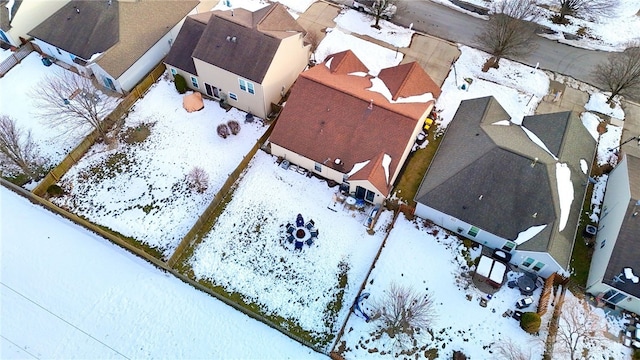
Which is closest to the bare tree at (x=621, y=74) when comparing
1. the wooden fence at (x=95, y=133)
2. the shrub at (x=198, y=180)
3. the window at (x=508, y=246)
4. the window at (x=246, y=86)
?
the window at (x=508, y=246)

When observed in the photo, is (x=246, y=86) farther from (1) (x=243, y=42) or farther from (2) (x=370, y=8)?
(2) (x=370, y=8)

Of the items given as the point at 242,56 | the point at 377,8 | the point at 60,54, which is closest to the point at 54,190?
the point at 60,54

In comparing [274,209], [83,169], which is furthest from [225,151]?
[83,169]

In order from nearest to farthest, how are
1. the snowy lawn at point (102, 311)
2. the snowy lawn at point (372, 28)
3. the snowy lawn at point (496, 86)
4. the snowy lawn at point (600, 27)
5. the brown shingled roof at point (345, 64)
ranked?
the snowy lawn at point (102, 311), the brown shingled roof at point (345, 64), the snowy lawn at point (496, 86), the snowy lawn at point (372, 28), the snowy lawn at point (600, 27)

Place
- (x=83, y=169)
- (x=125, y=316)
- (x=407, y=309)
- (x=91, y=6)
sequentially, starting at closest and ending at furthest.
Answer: (x=407, y=309)
(x=125, y=316)
(x=83, y=169)
(x=91, y=6)

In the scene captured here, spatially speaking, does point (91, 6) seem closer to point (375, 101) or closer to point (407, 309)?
point (375, 101)

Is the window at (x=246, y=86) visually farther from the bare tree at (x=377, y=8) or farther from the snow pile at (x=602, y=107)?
the snow pile at (x=602, y=107)
